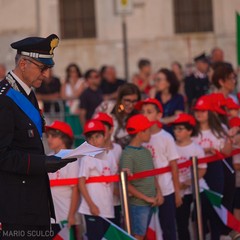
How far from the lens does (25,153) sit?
7.29 metres

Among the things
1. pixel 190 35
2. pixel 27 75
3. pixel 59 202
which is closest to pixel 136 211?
pixel 59 202

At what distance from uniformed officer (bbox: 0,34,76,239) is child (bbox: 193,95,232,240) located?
411 cm

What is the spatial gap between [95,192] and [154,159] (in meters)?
0.86

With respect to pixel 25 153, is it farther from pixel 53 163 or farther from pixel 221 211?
pixel 221 211

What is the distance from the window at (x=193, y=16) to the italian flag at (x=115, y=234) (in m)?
19.4

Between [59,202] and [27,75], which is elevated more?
[27,75]

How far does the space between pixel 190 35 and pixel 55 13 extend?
12.2ft

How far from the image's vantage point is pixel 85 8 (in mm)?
28812

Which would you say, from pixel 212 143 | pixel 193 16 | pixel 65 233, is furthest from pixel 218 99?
pixel 193 16

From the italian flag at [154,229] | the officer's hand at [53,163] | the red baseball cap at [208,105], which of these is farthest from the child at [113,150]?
the officer's hand at [53,163]

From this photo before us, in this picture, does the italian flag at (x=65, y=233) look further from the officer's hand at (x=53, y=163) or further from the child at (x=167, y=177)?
the officer's hand at (x=53, y=163)

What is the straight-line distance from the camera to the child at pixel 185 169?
1112 centimetres

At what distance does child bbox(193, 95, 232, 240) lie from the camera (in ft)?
37.2

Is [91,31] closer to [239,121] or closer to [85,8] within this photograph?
[85,8]
